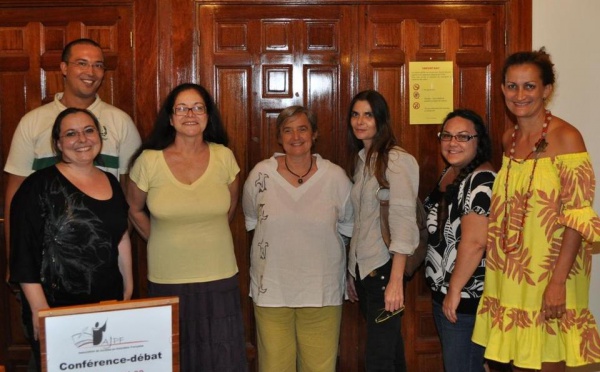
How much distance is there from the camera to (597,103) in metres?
3.22

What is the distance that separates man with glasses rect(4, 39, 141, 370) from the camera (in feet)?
9.24

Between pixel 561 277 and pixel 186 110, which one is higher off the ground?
pixel 186 110

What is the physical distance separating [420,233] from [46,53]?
1975 mm

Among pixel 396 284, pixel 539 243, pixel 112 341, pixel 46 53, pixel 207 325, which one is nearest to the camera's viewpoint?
pixel 112 341

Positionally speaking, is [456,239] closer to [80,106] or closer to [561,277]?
[561,277]

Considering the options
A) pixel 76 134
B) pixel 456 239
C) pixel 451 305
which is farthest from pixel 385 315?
pixel 76 134

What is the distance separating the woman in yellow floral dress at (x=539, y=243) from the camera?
2.28 metres

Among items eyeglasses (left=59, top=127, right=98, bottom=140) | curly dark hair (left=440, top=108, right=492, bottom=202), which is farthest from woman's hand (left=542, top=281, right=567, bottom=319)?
eyeglasses (left=59, top=127, right=98, bottom=140)

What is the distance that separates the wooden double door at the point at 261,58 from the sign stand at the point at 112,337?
40.2 inches

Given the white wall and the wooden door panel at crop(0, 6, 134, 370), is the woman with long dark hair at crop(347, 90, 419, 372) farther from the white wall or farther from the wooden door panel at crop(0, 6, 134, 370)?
the wooden door panel at crop(0, 6, 134, 370)

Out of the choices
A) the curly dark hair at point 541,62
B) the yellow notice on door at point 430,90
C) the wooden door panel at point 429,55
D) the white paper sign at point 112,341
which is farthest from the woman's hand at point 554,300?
the white paper sign at point 112,341

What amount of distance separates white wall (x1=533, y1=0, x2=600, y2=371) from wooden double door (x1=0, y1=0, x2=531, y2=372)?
3.7 inches

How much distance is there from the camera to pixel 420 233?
269 centimetres

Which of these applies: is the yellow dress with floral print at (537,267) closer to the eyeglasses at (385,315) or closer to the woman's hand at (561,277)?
the woman's hand at (561,277)
